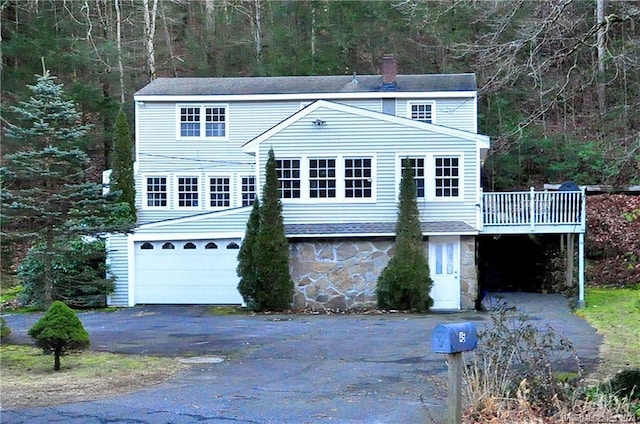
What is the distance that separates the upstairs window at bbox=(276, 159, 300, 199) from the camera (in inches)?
910

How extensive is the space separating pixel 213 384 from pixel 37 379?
2.42 metres

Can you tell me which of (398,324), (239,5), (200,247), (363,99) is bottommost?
(398,324)

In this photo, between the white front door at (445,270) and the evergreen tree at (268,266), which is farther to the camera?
the white front door at (445,270)

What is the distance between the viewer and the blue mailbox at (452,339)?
7.07m

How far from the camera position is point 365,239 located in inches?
880

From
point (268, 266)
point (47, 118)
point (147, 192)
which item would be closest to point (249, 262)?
point (268, 266)

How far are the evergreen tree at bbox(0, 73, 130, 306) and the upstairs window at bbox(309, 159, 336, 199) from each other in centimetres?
853

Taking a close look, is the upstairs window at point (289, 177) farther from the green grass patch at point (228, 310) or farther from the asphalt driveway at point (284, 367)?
the asphalt driveway at point (284, 367)

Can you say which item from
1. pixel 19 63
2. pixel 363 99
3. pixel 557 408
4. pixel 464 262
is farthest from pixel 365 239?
pixel 19 63

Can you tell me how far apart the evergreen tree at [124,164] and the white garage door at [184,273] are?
178 inches

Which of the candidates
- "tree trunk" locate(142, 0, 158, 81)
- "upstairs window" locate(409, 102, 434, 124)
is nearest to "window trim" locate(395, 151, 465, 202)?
"upstairs window" locate(409, 102, 434, 124)

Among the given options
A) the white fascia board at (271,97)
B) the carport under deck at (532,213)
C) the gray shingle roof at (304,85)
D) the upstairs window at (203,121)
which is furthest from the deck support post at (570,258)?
the upstairs window at (203,121)

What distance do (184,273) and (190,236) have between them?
116 cm

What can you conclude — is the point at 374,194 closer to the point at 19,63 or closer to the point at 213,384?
the point at 213,384
